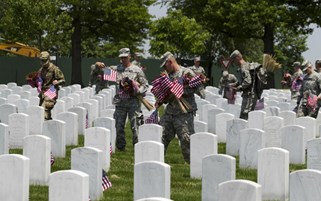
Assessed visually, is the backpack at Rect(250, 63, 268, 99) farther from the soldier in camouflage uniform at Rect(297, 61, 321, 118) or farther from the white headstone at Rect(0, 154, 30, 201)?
the white headstone at Rect(0, 154, 30, 201)

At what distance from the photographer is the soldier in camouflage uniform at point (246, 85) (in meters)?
17.4

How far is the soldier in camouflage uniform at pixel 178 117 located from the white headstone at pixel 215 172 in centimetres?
368

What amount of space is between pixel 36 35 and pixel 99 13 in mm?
5783

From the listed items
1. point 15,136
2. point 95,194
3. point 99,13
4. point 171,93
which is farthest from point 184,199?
point 99,13

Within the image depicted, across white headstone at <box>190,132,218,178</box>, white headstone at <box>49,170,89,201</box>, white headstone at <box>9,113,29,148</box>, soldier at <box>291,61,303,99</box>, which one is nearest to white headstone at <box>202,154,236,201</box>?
white headstone at <box>49,170,89,201</box>

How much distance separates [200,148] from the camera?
12523 mm

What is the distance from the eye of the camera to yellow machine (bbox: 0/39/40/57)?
47.4 metres

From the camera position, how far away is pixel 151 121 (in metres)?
15.2

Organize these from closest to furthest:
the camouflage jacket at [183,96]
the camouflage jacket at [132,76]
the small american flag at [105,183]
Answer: the small american flag at [105,183] → the camouflage jacket at [183,96] → the camouflage jacket at [132,76]

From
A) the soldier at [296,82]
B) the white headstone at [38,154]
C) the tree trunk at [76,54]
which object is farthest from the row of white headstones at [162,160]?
the tree trunk at [76,54]

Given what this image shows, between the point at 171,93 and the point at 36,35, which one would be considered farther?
the point at 36,35

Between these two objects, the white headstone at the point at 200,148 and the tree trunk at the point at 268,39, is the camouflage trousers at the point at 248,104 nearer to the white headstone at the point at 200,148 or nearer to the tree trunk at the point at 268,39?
the white headstone at the point at 200,148

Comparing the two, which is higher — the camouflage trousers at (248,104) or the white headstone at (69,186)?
the camouflage trousers at (248,104)

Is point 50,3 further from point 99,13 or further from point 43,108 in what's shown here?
point 43,108
